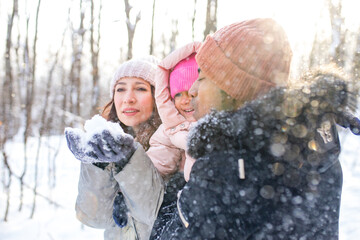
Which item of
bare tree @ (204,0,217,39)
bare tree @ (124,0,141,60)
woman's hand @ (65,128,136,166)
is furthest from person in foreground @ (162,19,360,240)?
bare tree @ (124,0,141,60)

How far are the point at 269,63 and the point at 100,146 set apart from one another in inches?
32.2

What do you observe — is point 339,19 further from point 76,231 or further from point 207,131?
point 76,231

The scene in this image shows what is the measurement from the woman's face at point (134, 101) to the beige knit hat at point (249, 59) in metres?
0.91

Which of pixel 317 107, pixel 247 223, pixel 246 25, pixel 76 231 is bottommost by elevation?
pixel 76 231

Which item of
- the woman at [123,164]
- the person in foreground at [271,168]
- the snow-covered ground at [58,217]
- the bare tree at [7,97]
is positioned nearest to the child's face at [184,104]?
the woman at [123,164]

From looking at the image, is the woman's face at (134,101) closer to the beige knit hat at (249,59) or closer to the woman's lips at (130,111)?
the woman's lips at (130,111)

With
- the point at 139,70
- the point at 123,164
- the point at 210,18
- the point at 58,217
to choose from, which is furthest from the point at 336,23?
the point at 58,217

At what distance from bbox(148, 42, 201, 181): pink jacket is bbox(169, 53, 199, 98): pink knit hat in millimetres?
31

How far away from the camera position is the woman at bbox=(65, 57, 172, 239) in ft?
4.63

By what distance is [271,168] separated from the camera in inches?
40.2

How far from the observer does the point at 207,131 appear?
41.8 inches

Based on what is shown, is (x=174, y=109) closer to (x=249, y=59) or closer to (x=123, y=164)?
(x=123, y=164)

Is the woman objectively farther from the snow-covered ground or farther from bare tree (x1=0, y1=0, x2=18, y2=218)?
bare tree (x1=0, y1=0, x2=18, y2=218)

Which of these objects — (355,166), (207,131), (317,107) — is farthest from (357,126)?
(355,166)
